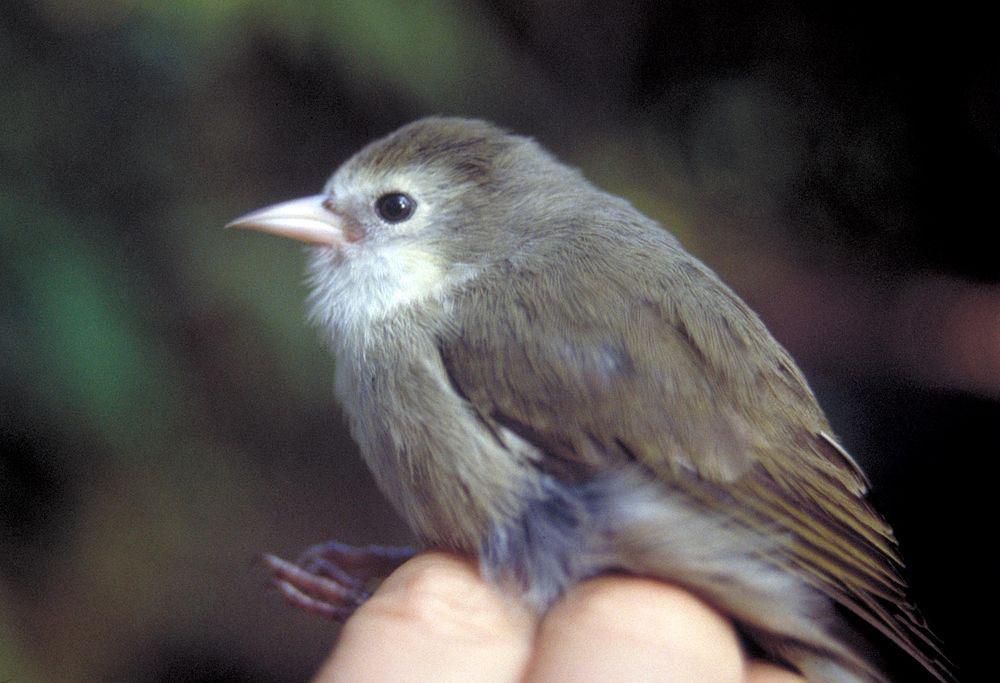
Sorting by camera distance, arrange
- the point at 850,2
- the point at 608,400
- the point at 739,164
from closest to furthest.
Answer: the point at 608,400 < the point at 850,2 < the point at 739,164

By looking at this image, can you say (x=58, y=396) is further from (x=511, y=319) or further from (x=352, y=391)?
(x=511, y=319)

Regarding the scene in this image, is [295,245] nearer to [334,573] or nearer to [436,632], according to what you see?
[334,573]

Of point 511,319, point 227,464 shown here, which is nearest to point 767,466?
point 511,319

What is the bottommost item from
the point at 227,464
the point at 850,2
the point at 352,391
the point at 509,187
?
the point at 227,464

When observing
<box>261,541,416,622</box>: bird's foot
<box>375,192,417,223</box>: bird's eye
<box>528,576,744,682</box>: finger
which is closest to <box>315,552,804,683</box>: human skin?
<box>528,576,744,682</box>: finger

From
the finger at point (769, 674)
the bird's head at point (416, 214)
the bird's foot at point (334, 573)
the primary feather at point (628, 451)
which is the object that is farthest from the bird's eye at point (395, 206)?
the finger at point (769, 674)

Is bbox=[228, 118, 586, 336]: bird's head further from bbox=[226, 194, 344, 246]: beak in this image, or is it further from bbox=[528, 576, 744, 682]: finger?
bbox=[528, 576, 744, 682]: finger

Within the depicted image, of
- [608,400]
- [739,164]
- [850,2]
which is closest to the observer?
[608,400]
